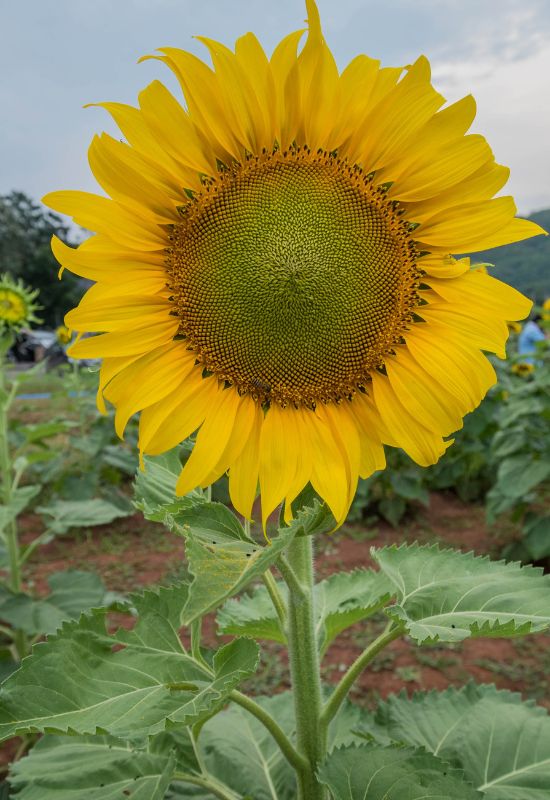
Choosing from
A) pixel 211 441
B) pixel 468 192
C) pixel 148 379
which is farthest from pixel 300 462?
pixel 468 192

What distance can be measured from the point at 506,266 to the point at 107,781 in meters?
39.0

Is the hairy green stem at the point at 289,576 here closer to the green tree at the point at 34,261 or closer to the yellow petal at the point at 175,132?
the yellow petal at the point at 175,132

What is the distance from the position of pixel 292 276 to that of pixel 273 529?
8.08 feet

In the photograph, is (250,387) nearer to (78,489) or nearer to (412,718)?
(412,718)

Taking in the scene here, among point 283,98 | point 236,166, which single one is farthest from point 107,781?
point 283,98

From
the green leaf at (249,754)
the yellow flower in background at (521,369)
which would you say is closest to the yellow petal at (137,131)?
the green leaf at (249,754)

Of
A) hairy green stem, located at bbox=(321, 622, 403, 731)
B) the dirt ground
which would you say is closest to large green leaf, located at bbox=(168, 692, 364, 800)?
hairy green stem, located at bbox=(321, 622, 403, 731)

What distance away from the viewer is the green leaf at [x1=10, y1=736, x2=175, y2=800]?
1.27m

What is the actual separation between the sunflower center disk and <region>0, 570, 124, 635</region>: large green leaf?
2.18m

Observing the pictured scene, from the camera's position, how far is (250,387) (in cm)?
110

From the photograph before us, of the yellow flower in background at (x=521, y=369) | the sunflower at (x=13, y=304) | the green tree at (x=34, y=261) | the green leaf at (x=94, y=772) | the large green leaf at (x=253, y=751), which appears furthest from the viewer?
the green tree at (x=34, y=261)

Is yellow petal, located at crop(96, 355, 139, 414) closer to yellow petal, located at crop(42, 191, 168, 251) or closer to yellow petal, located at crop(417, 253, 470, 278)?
yellow petal, located at crop(42, 191, 168, 251)

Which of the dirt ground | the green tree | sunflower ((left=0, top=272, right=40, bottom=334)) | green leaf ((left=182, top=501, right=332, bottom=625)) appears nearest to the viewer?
green leaf ((left=182, top=501, right=332, bottom=625))

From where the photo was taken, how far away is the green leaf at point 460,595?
1.03 metres
